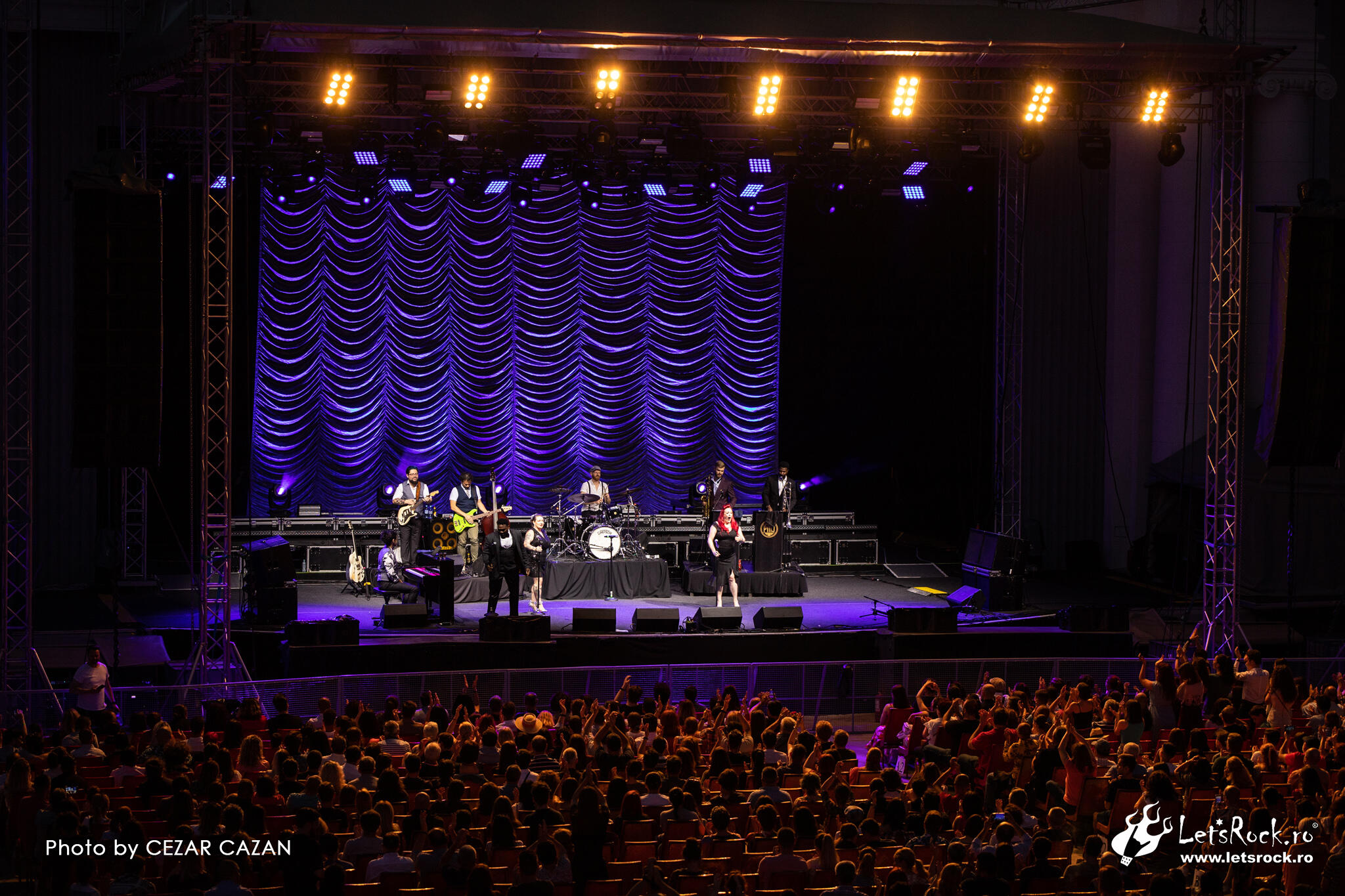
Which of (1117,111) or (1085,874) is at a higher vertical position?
(1117,111)

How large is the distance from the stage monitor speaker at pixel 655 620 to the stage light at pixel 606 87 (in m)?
6.78

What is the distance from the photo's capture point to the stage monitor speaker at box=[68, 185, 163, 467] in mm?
13617

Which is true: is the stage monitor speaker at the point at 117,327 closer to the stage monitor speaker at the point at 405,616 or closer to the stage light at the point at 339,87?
the stage light at the point at 339,87

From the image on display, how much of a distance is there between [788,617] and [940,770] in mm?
7558

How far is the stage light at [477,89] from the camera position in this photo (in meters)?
16.9

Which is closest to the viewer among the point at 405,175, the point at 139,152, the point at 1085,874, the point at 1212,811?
the point at 1085,874

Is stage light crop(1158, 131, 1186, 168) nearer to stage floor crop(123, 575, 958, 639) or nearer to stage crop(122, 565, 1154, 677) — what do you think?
stage crop(122, 565, 1154, 677)

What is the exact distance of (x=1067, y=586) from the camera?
23938mm

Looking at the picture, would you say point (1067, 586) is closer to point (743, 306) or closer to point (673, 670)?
point (743, 306)

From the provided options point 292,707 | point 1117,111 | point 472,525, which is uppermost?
point 1117,111

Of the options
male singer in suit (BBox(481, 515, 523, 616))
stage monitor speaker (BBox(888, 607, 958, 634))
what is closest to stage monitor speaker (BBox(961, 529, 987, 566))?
stage monitor speaker (BBox(888, 607, 958, 634))

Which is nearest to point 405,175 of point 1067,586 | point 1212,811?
point 1067,586

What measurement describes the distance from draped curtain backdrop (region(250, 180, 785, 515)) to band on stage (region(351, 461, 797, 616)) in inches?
56.9

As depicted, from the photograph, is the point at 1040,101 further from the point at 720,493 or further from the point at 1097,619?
the point at 720,493
